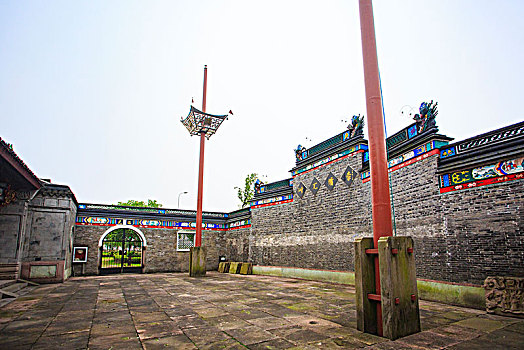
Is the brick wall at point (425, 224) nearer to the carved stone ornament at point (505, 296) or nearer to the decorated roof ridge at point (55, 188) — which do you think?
the carved stone ornament at point (505, 296)

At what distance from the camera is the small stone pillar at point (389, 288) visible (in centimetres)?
407

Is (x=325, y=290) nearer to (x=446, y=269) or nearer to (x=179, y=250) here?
(x=446, y=269)

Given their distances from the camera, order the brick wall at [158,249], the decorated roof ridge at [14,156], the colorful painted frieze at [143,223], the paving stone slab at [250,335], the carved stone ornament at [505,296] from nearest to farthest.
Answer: the paving stone slab at [250,335] < the carved stone ornament at [505,296] < the decorated roof ridge at [14,156] < the brick wall at [158,249] < the colorful painted frieze at [143,223]

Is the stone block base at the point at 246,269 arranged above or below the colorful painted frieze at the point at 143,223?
below

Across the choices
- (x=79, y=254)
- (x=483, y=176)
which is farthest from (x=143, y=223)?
(x=483, y=176)

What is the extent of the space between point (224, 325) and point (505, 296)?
4784mm

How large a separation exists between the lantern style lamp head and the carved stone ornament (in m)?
11.2

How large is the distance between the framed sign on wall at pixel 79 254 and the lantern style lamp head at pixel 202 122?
7.25 meters

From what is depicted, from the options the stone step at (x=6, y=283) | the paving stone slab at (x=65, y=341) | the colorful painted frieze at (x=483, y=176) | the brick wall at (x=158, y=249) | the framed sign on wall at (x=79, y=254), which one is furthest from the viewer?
the brick wall at (x=158, y=249)

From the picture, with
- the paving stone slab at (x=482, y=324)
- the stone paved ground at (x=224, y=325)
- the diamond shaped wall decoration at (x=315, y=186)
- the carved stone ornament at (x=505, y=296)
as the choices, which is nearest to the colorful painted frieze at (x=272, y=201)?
the diamond shaped wall decoration at (x=315, y=186)

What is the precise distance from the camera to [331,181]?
1141cm

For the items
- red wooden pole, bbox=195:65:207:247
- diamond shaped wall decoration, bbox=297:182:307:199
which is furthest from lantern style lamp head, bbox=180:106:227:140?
diamond shaped wall decoration, bbox=297:182:307:199

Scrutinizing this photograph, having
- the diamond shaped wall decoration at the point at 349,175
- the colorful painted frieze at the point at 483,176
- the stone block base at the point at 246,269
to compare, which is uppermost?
the diamond shaped wall decoration at the point at 349,175

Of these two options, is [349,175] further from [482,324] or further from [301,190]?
[482,324]
